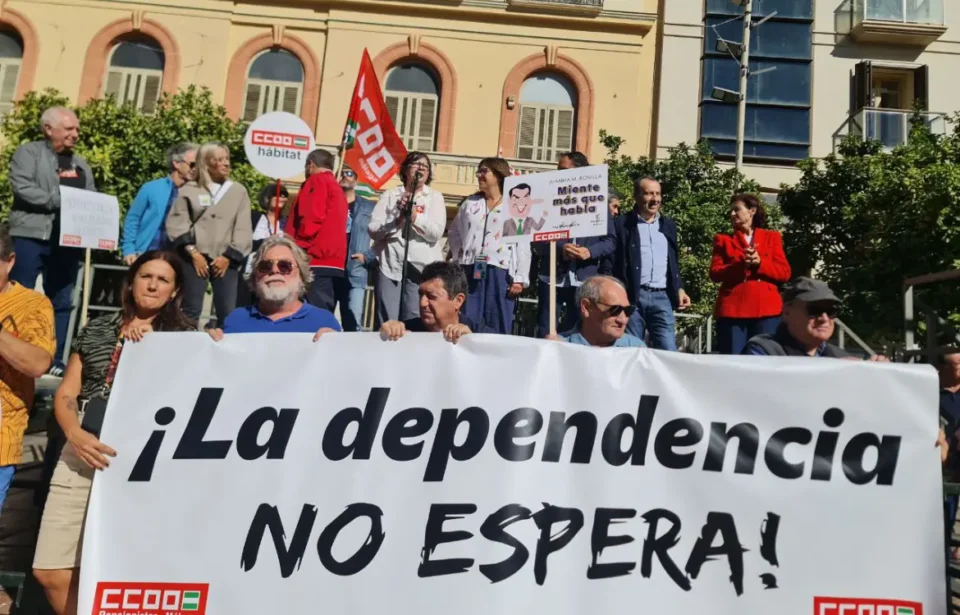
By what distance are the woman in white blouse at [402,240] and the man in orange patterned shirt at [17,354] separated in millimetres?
2863

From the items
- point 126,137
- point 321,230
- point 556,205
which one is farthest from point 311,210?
point 126,137

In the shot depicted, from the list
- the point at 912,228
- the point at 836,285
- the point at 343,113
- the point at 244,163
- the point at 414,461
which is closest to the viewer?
the point at 414,461

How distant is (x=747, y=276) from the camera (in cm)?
574

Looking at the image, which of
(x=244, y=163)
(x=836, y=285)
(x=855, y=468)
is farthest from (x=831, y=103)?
(x=855, y=468)

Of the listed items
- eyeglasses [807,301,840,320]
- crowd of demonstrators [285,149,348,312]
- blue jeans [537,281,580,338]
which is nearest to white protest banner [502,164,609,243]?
blue jeans [537,281,580,338]

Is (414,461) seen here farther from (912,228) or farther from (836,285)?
(836,285)

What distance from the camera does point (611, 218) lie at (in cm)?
636

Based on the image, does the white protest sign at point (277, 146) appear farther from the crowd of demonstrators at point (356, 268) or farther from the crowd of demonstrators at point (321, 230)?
the crowd of demonstrators at point (321, 230)

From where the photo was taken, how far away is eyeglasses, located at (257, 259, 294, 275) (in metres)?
3.90

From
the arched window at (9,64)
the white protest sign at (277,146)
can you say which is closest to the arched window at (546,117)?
the arched window at (9,64)

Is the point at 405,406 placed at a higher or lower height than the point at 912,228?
lower

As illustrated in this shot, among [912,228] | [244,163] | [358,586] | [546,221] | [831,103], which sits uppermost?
[831,103]

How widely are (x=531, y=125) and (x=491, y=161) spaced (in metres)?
14.9

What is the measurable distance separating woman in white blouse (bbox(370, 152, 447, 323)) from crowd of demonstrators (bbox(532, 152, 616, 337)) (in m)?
0.80
